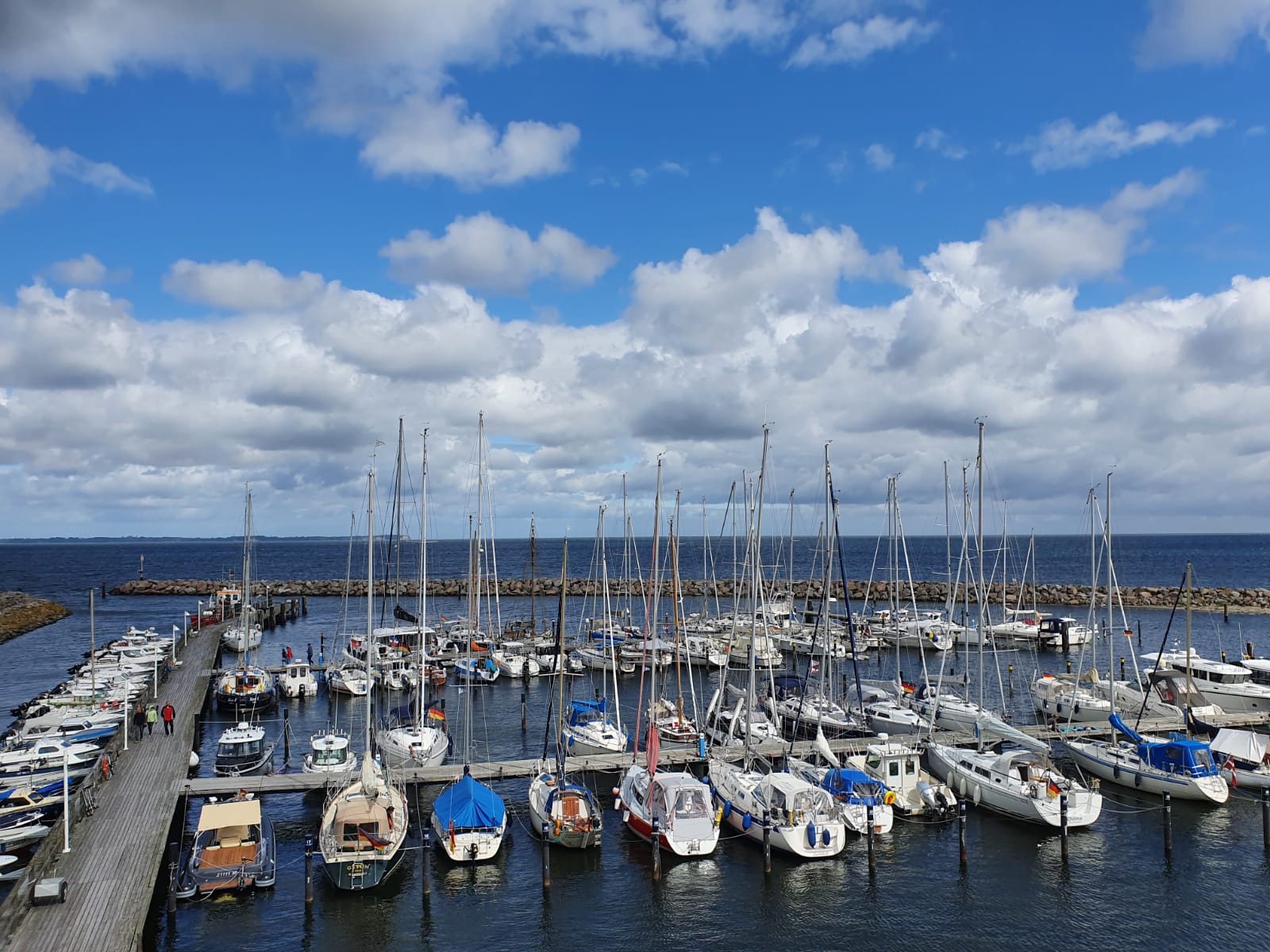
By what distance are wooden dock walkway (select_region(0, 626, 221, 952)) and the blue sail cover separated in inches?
344

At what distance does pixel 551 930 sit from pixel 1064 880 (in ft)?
54.2

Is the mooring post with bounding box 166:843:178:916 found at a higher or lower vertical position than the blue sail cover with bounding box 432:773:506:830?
lower

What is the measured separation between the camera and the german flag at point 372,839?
2788 centimetres

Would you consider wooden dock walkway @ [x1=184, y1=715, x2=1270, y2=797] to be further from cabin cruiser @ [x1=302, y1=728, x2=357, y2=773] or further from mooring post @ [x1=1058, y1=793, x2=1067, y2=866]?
mooring post @ [x1=1058, y1=793, x2=1067, y2=866]

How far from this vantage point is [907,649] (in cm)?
7962

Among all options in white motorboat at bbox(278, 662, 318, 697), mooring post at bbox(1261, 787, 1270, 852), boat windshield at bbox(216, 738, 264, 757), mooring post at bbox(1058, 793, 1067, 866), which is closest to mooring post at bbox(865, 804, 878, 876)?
mooring post at bbox(1058, 793, 1067, 866)

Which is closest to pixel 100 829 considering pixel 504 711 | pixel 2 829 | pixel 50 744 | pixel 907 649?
pixel 2 829

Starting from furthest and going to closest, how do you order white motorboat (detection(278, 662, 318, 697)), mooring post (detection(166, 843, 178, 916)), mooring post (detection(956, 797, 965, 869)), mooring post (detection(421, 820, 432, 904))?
1. white motorboat (detection(278, 662, 318, 697))
2. mooring post (detection(956, 797, 965, 869))
3. mooring post (detection(421, 820, 432, 904))
4. mooring post (detection(166, 843, 178, 916))

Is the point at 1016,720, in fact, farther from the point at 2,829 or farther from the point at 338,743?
the point at 2,829

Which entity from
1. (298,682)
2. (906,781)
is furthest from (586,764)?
(298,682)

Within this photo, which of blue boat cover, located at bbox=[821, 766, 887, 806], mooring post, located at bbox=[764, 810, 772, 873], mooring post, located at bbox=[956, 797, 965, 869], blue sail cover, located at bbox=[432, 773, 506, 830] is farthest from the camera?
blue boat cover, located at bbox=[821, 766, 887, 806]

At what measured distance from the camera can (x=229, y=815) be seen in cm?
2809

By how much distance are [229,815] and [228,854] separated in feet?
3.88

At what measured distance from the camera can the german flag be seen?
27.9 metres
